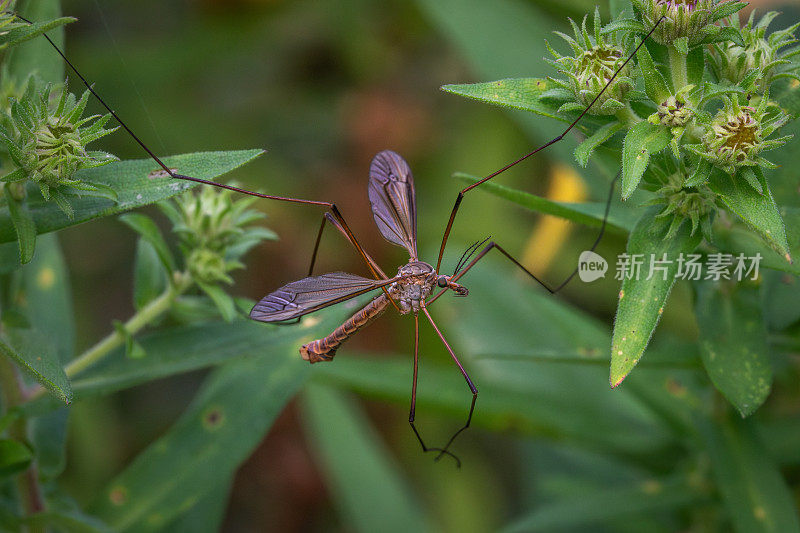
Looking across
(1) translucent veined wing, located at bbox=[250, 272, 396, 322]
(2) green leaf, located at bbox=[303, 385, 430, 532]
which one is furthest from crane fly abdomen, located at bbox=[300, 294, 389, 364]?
(2) green leaf, located at bbox=[303, 385, 430, 532]

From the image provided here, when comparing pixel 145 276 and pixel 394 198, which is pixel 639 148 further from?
pixel 145 276

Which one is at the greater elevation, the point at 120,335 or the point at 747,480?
the point at 120,335

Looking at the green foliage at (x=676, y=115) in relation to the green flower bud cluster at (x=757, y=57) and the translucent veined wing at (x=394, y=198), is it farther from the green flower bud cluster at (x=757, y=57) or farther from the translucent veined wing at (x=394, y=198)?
the translucent veined wing at (x=394, y=198)

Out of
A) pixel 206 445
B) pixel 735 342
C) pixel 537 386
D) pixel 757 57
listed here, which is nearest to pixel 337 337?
pixel 206 445

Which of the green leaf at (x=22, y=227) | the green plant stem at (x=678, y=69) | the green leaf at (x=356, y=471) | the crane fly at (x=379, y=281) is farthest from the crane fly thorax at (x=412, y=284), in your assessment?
the green leaf at (x=356, y=471)

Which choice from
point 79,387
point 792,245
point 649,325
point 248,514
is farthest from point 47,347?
point 248,514

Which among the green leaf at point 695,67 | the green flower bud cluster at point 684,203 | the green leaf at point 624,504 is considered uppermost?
the green leaf at point 695,67

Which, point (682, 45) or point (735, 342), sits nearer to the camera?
point (682, 45)
